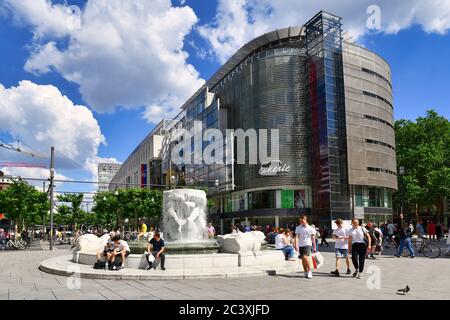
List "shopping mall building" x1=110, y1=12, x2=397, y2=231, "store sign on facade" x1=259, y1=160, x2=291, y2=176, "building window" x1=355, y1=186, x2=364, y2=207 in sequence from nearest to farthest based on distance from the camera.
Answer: "shopping mall building" x1=110, y1=12, x2=397, y2=231, "building window" x1=355, y1=186, x2=364, y2=207, "store sign on facade" x1=259, y1=160, x2=291, y2=176

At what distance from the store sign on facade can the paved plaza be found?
134 ft

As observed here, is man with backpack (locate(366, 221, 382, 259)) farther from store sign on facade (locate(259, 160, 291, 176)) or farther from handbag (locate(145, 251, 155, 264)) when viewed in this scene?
store sign on facade (locate(259, 160, 291, 176))

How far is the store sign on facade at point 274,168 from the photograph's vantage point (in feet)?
181

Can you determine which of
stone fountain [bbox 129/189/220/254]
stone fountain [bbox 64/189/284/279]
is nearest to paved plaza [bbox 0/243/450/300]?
stone fountain [bbox 64/189/284/279]

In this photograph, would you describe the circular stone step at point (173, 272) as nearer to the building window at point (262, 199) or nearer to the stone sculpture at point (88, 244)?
the stone sculpture at point (88, 244)

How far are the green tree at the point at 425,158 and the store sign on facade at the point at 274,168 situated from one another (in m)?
16.2

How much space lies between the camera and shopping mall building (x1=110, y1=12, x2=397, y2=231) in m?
53.1

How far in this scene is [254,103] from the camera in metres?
58.7

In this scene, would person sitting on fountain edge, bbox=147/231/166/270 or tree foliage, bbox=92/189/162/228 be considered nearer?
person sitting on fountain edge, bbox=147/231/166/270

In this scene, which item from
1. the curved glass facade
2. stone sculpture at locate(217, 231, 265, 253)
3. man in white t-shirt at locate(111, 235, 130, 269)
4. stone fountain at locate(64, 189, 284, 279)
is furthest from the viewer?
the curved glass facade

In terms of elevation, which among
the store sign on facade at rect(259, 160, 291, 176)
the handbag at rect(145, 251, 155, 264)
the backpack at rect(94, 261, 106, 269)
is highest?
the store sign on facade at rect(259, 160, 291, 176)

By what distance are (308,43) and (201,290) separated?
51495 mm

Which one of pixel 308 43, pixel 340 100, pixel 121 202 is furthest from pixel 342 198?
pixel 121 202

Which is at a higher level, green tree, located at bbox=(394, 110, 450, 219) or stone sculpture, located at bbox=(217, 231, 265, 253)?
green tree, located at bbox=(394, 110, 450, 219)
